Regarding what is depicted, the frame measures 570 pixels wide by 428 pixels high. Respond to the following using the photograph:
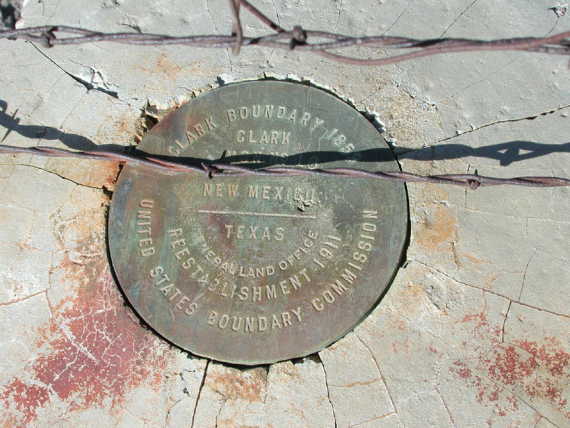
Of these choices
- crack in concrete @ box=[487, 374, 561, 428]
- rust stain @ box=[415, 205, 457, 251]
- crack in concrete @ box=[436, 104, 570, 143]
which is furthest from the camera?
crack in concrete @ box=[436, 104, 570, 143]

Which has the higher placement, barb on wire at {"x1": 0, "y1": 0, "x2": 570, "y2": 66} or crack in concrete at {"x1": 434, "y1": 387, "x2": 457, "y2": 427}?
barb on wire at {"x1": 0, "y1": 0, "x2": 570, "y2": 66}

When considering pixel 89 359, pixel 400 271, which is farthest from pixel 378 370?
pixel 89 359

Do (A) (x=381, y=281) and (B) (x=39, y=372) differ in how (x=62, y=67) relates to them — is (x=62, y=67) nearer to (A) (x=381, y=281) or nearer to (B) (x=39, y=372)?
(B) (x=39, y=372)

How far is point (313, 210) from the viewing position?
2.80 meters

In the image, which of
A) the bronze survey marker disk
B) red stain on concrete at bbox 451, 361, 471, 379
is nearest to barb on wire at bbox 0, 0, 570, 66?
the bronze survey marker disk

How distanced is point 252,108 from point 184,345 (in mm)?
1283

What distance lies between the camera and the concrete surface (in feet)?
8.48

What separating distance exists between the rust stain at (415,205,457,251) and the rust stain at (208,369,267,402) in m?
1.03

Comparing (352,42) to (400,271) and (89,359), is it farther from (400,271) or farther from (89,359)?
(89,359)

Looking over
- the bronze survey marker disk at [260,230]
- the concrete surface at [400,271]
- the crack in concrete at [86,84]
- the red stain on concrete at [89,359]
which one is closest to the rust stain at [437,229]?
the concrete surface at [400,271]

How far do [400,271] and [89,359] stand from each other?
1.59 meters

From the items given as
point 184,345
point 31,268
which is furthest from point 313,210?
point 31,268

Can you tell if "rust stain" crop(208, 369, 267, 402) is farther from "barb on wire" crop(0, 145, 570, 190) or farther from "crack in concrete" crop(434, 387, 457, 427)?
"barb on wire" crop(0, 145, 570, 190)

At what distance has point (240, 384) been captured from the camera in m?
2.63
